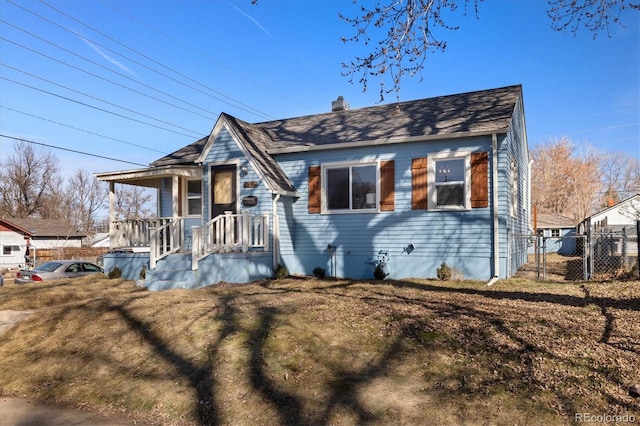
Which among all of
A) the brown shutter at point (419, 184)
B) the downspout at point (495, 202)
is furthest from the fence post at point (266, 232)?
the downspout at point (495, 202)

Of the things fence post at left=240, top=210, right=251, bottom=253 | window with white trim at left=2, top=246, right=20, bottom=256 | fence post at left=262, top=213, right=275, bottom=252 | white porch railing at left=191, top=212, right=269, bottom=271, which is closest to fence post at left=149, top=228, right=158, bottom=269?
white porch railing at left=191, top=212, right=269, bottom=271

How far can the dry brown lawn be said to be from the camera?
→ 4133 millimetres

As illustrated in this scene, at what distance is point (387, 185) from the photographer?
12.2 metres

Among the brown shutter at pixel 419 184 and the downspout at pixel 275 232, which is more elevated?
the brown shutter at pixel 419 184

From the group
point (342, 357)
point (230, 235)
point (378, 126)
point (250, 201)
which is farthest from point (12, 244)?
point (342, 357)

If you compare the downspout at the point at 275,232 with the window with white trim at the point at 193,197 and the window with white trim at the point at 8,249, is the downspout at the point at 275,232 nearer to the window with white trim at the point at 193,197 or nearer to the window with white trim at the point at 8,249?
the window with white trim at the point at 193,197

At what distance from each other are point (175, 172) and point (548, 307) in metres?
10.4

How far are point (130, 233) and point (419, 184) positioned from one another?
8.56 m

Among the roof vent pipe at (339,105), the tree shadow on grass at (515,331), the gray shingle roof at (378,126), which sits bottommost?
the tree shadow on grass at (515,331)

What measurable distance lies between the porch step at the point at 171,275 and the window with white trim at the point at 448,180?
6357 mm

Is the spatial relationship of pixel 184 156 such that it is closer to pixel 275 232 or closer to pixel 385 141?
pixel 275 232

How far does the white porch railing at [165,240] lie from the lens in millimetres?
11299

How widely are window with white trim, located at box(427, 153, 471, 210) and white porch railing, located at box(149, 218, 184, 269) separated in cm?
690

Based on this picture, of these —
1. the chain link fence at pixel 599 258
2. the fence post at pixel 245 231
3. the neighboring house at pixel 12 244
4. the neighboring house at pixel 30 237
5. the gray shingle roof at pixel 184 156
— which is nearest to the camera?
the chain link fence at pixel 599 258
